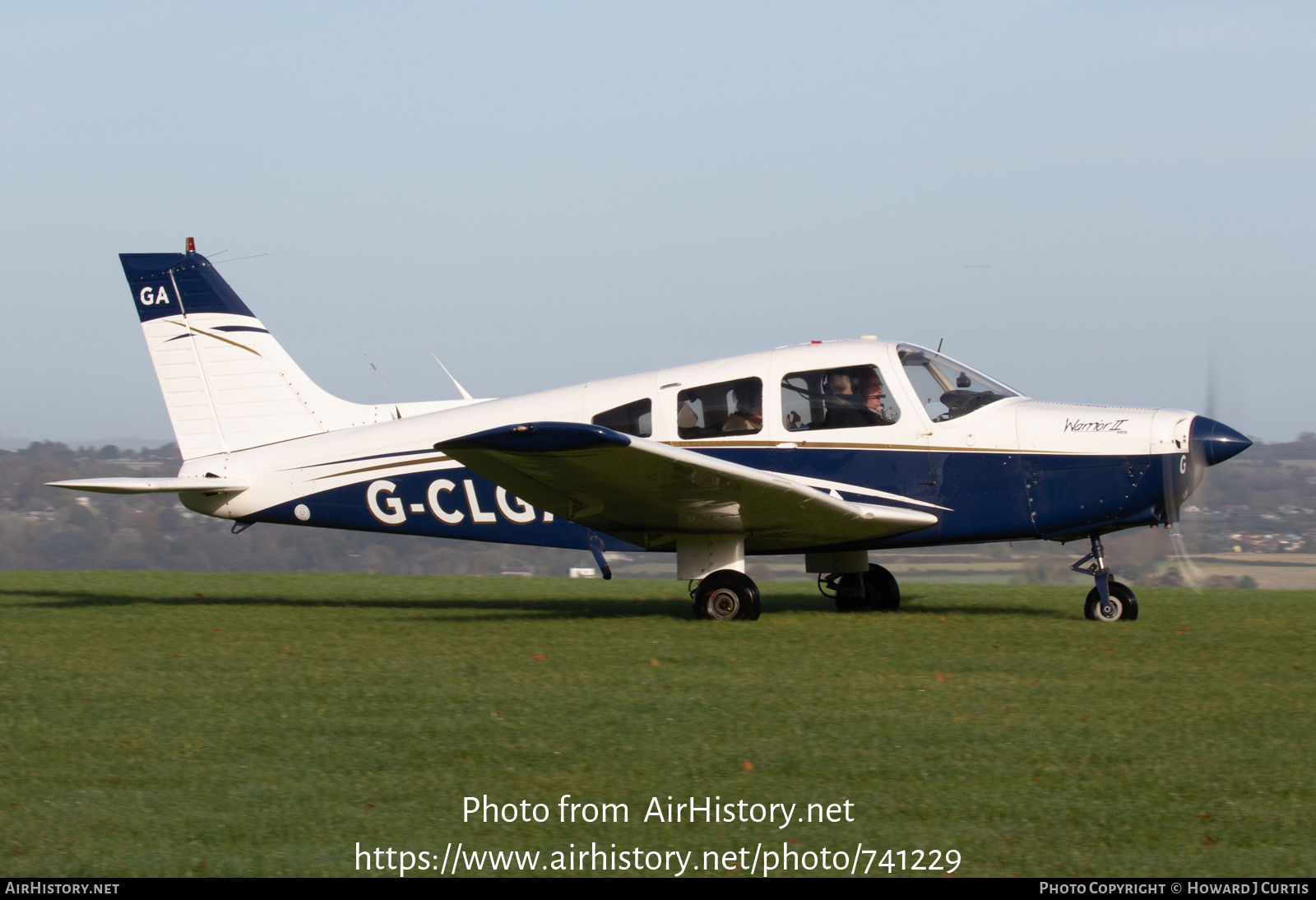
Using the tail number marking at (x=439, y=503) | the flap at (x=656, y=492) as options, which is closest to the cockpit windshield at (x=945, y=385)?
the flap at (x=656, y=492)

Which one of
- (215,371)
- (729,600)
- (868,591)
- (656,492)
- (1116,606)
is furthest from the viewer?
(215,371)

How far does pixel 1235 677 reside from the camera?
652cm

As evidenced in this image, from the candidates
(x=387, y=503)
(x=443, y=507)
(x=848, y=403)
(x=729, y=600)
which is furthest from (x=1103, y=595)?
(x=387, y=503)

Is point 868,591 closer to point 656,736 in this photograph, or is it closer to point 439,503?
point 439,503

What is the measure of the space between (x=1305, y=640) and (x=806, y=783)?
5.19m

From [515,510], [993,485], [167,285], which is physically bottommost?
[993,485]

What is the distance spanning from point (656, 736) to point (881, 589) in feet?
18.2

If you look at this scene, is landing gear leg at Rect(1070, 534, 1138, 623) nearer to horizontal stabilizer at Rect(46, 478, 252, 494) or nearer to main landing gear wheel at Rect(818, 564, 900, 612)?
main landing gear wheel at Rect(818, 564, 900, 612)

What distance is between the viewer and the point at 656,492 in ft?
28.6

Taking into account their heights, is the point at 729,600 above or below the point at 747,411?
below

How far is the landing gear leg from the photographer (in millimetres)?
8961

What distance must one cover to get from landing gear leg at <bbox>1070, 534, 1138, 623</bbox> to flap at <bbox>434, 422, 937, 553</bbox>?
120 cm
